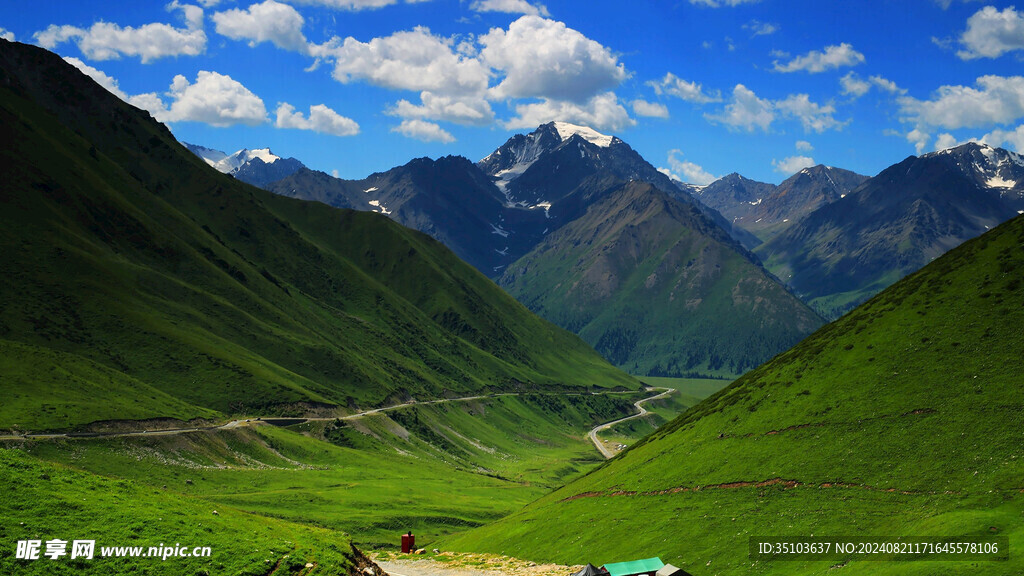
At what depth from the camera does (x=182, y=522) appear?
5116cm

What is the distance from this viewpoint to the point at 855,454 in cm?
7006

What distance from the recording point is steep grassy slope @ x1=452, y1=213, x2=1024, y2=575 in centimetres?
5809

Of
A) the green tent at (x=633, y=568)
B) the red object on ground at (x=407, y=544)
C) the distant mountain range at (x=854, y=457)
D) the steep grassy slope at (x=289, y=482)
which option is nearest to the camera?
the green tent at (x=633, y=568)

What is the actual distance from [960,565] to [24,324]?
20011cm

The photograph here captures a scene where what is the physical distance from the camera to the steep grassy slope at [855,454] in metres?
58.1

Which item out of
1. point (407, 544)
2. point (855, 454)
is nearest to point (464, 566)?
point (407, 544)

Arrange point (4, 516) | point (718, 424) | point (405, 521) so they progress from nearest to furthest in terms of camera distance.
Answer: point (4, 516) < point (718, 424) < point (405, 521)

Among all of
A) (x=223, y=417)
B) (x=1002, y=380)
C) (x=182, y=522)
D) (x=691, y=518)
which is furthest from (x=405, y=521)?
(x=1002, y=380)

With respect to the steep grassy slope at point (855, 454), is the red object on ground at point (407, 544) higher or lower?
lower

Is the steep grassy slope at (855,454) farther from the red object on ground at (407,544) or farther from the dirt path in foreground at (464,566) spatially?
the red object on ground at (407,544)

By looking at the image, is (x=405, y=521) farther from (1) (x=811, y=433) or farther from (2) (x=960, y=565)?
(2) (x=960, y=565)

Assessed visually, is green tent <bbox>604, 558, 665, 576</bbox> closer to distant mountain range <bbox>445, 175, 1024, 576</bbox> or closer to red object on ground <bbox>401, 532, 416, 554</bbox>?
distant mountain range <bbox>445, 175, 1024, 576</bbox>

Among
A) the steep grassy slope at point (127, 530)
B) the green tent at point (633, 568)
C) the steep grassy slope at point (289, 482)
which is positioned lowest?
the steep grassy slope at point (289, 482)

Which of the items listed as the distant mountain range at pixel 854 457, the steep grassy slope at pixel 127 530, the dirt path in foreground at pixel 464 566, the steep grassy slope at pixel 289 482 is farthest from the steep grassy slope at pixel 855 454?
the steep grassy slope at pixel 289 482
